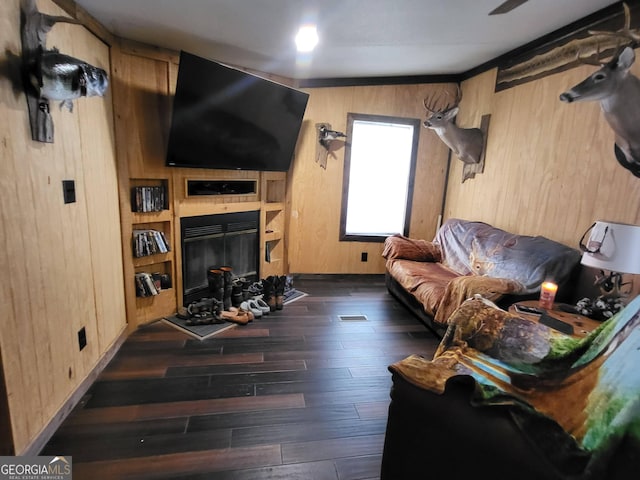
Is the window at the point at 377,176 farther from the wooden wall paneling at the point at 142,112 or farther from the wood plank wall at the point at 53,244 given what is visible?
the wood plank wall at the point at 53,244

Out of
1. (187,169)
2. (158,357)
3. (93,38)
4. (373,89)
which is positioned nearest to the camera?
(93,38)

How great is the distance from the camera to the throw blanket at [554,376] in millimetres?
837

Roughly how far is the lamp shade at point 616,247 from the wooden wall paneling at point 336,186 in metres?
2.45

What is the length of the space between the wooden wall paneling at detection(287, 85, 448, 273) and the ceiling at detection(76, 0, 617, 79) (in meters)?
0.61

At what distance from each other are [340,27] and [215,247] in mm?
2157

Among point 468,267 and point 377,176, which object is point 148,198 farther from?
point 468,267

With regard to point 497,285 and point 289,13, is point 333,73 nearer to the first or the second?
point 289,13

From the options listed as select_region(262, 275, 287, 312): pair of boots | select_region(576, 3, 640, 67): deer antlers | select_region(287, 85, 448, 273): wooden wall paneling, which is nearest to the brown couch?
select_region(287, 85, 448, 273): wooden wall paneling

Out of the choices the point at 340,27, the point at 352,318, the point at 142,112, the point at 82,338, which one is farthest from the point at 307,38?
the point at 82,338

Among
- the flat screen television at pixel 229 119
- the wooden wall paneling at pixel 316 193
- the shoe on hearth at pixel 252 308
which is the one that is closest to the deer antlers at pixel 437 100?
the wooden wall paneling at pixel 316 193

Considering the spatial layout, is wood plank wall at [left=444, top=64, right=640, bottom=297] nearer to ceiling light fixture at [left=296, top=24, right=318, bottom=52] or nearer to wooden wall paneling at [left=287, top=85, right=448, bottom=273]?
wooden wall paneling at [left=287, top=85, right=448, bottom=273]

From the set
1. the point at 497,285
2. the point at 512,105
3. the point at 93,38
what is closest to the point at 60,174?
the point at 93,38

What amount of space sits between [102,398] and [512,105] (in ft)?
12.5

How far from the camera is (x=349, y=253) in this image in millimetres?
4297
